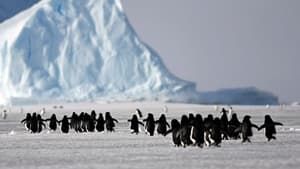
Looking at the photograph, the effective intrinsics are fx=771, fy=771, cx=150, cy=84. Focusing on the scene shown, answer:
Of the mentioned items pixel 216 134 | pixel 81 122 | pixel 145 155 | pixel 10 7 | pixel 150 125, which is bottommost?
pixel 145 155

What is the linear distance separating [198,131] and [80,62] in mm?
42660

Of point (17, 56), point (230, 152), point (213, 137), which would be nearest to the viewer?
point (230, 152)

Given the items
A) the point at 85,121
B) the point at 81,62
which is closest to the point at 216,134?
the point at 85,121

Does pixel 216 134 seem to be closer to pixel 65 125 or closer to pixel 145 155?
pixel 145 155

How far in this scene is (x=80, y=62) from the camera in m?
57.8

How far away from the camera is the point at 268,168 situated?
10.5 m

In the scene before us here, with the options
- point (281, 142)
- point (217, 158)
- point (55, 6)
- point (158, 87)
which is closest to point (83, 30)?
point (55, 6)

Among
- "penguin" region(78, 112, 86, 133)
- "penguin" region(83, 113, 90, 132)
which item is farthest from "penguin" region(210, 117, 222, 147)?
"penguin" region(78, 112, 86, 133)

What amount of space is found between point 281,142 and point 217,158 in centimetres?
445

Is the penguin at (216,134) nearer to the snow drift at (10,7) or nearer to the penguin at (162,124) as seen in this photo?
the penguin at (162,124)

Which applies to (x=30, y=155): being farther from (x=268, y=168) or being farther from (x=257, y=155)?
(x=268, y=168)

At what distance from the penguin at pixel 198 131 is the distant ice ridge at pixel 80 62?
134 feet

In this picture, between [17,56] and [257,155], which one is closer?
[257,155]

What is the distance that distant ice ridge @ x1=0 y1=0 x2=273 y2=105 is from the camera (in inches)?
2229
